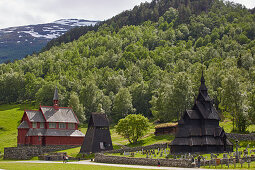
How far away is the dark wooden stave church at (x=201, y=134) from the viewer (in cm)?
6781

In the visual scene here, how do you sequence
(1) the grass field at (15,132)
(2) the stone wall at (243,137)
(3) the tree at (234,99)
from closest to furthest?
(2) the stone wall at (243,137) < (3) the tree at (234,99) < (1) the grass field at (15,132)

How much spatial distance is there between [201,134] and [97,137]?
22.8m

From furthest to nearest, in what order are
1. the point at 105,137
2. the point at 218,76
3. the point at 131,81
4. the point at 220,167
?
the point at 131,81
the point at 218,76
the point at 105,137
the point at 220,167

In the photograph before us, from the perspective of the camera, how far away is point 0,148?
308ft

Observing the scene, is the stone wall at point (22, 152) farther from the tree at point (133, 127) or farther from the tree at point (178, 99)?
the tree at point (178, 99)

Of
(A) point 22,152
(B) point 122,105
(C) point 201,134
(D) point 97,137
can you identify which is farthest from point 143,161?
(B) point 122,105

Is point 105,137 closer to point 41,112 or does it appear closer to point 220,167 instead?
point 41,112

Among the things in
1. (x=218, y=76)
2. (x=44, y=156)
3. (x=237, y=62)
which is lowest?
(x=44, y=156)

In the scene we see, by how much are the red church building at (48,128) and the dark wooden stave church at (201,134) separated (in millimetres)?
34849

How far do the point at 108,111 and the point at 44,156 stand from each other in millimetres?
67346

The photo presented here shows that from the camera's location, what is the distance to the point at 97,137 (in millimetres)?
79250

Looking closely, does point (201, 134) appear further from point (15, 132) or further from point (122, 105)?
point (15, 132)

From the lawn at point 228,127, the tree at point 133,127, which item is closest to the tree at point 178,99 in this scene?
the lawn at point 228,127

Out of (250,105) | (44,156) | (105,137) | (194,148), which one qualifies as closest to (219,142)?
(194,148)
